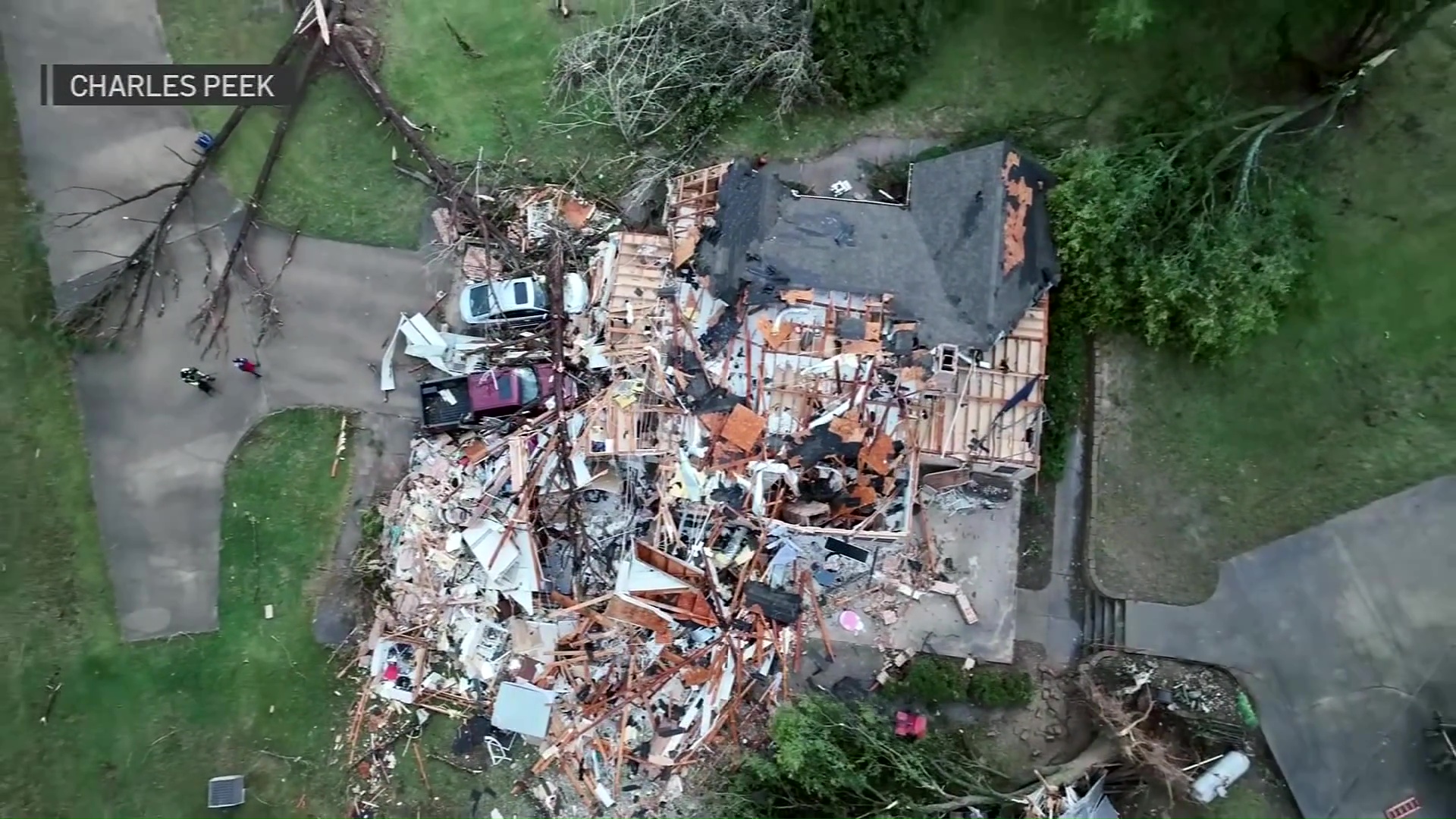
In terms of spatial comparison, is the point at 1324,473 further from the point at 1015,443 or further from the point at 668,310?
the point at 668,310

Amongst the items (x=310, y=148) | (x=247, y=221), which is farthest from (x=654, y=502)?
(x=310, y=148)

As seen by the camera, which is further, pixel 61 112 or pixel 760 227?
pixel 61 112

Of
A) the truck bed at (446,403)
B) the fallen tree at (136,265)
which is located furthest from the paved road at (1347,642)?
the fallen tree at (136,265)

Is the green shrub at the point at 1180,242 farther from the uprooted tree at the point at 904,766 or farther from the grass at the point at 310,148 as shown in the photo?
the grass at the point at 310,148

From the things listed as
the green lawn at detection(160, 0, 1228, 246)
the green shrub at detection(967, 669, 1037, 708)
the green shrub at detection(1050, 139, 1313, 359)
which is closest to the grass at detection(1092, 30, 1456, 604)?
the green shrub at detection(1050, 139, 1313, 359)

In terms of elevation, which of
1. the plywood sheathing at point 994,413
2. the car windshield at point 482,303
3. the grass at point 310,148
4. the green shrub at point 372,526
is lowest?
the green shrub at point 372,526

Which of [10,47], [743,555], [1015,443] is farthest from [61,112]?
[1015,443]

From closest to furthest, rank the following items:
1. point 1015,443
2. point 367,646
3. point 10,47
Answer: point 1015,443
point 367,646
point 10,47

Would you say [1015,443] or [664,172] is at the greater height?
[664,172]
